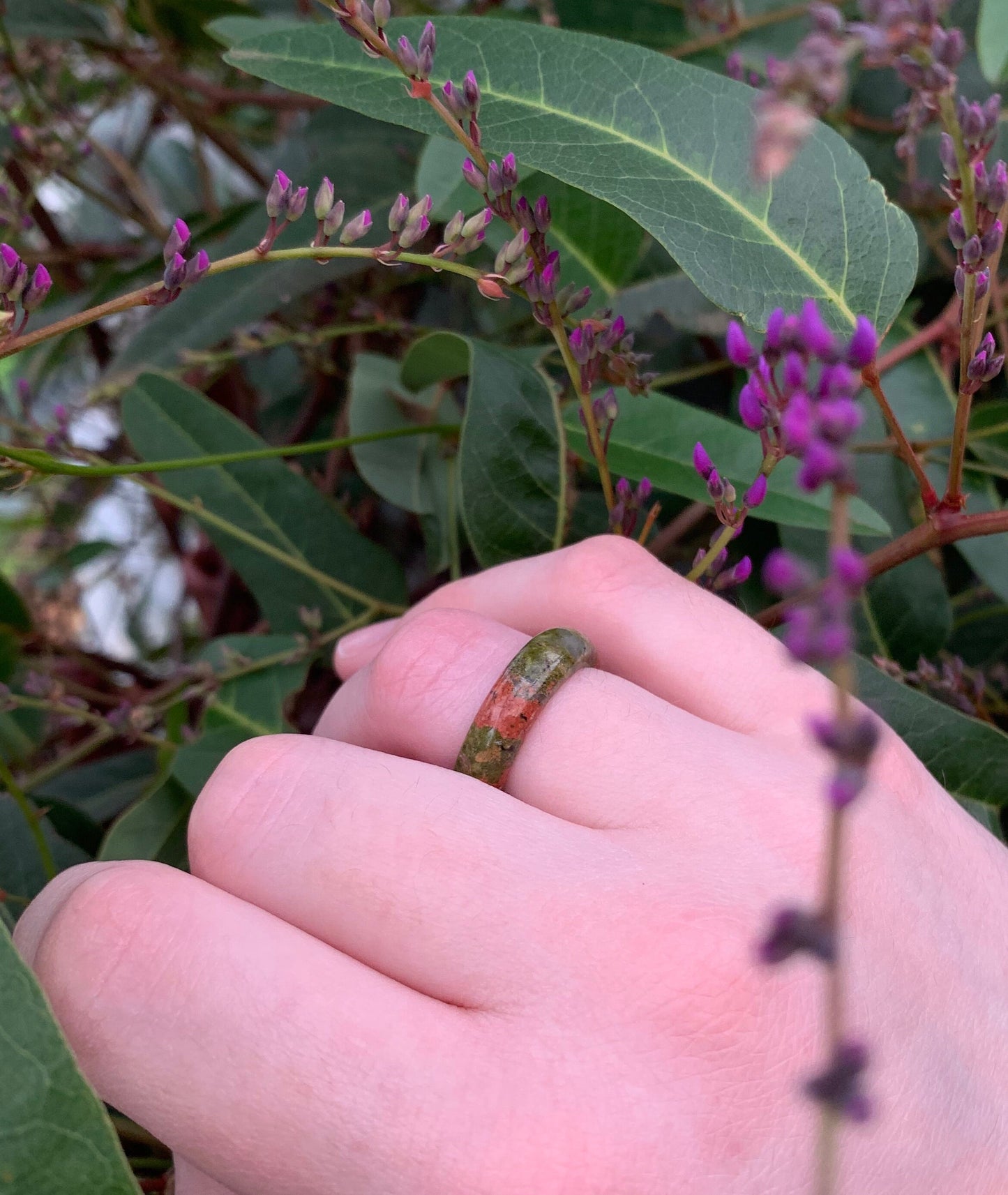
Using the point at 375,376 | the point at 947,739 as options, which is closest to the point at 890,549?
the point at 947,739

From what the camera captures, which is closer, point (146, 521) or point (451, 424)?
point (451, 424)

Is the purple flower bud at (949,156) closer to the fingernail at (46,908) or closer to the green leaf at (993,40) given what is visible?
the green leaf at (993,40)

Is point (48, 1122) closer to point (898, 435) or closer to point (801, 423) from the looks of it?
point (801, 423)

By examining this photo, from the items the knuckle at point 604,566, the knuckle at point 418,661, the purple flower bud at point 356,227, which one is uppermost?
the purple flower bud at point 356,227

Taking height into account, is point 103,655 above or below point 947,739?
below

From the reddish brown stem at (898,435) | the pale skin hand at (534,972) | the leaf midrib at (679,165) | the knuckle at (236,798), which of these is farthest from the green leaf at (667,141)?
the knuckle at (236,798)

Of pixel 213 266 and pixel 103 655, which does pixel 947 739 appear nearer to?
pixel 213 266
